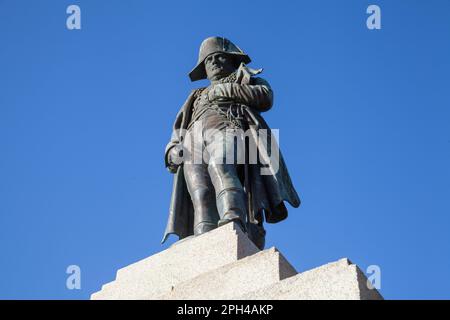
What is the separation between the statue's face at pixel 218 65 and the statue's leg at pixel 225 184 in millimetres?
1585

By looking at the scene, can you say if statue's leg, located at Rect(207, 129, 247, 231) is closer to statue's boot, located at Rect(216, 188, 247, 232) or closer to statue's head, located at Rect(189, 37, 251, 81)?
statue's boot, located at Rect(216, 188, 247, 232)

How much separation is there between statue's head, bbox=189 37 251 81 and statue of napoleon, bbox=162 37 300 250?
0.26m

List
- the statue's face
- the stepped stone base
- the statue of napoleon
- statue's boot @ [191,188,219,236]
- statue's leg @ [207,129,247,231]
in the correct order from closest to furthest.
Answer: the stepped stone base
statue's leg @ [207,129,247,231]
statue's boot @ [191,188,219,236]
the statue of napoleon
the statue's face

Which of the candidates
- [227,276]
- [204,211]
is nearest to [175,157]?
[204,211]

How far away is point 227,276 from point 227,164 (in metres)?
2.59

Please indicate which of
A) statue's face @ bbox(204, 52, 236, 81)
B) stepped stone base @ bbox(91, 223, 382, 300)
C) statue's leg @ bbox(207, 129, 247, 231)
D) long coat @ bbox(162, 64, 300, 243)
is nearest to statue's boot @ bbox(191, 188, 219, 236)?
statue's leg @ bbox(207, 129, 247, 231)

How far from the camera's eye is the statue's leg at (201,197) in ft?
33.4

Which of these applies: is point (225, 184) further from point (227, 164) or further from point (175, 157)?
point (175, 157)

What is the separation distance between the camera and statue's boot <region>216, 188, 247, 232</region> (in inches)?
382

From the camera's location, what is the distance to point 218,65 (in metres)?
12.2
